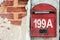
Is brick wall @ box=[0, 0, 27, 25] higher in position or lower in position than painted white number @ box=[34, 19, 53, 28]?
higher

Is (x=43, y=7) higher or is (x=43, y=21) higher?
(x=43, y=7)

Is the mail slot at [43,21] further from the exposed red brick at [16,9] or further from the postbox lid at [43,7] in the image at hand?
the exposed red brick at [16,9]

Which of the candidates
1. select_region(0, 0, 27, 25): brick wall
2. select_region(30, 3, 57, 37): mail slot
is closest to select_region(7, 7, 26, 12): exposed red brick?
select_region(0, 0, 27, 25): brick wall

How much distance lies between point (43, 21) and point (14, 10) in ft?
1.04

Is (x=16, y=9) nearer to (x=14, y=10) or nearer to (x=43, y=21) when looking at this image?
(x=14, y=10)

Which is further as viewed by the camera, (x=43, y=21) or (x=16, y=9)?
(x=16, y=9)

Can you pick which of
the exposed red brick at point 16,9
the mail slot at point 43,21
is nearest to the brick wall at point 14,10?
the exposed red brick at point 16,9

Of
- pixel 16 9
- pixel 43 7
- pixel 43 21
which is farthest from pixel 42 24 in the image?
pixel 16 9

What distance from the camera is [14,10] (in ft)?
5.53

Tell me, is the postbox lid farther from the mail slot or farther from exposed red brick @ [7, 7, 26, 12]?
exposed red brick @ [7, 7, 26, 12]

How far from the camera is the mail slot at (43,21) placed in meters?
1.55

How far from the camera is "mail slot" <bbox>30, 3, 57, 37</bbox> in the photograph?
1.55m

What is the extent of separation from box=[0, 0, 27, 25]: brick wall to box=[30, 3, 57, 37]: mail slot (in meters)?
0.13

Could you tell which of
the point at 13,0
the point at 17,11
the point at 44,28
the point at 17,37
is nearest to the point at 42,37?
the point at 44,28
